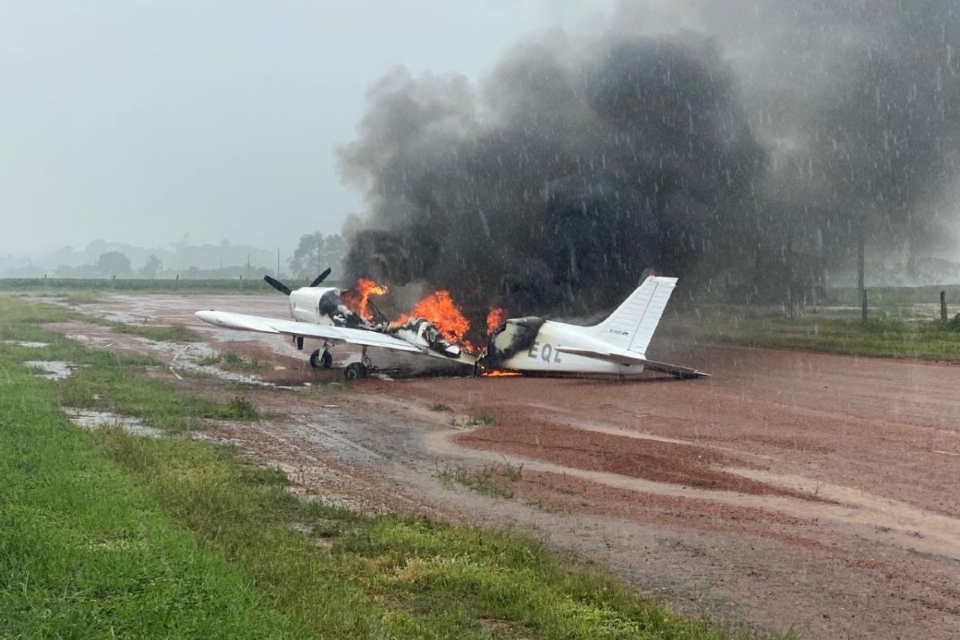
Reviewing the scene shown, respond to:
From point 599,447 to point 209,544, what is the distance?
7.74 metres

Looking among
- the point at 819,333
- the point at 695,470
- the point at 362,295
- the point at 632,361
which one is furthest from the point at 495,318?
the point at 695,470

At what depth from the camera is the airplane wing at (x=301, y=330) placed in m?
22.3

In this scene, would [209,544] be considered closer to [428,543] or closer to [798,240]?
[428,543]

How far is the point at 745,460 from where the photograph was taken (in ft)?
40.9

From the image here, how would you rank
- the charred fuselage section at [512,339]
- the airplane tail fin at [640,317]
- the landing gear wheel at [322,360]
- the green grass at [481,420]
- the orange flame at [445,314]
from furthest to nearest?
the orange flame at [445,314] < the landing gear wheel at [322,360] < the charred fuselage section at [512,339] < the airplane tail fin at [640,317] < the green grass at [481,420]

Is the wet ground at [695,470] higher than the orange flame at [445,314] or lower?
lower

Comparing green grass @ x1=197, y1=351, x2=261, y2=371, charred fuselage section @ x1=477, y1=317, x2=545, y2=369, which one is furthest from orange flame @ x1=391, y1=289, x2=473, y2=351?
green grass @ x1=197, y1=351, x2=261, y2=371

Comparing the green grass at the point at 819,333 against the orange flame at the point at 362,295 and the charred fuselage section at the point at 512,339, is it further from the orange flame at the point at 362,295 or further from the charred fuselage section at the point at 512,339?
the orange flame at the point at 362,295

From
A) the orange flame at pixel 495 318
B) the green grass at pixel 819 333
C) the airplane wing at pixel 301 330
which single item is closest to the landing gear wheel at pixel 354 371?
the airplane wing at pixel 301 330

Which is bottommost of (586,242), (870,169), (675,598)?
(675,598)

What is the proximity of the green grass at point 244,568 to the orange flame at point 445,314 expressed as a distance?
1642 centimetres

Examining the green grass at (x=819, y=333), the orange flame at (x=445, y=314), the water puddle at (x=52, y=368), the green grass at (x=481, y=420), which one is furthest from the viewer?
the green grass at (x=819, y=333)

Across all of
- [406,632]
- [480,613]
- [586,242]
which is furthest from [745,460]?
[586,242]

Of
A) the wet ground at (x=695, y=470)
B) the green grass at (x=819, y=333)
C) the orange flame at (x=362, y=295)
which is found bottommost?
the wet ground at (x=695, y=470)
